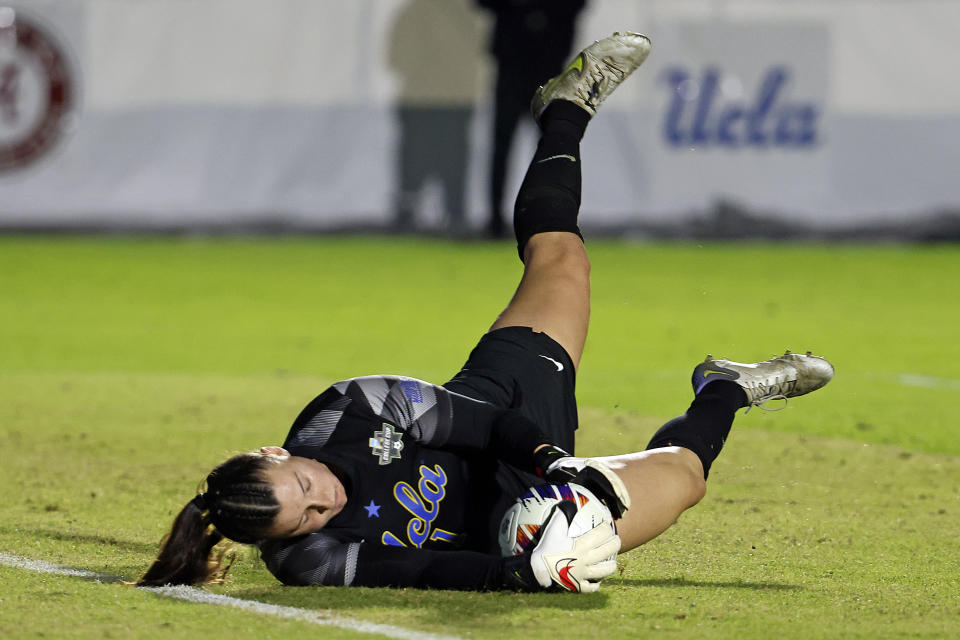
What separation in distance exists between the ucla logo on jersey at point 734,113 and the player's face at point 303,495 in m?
13.8

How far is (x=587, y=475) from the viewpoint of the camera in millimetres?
4352

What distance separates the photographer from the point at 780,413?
28.9ft

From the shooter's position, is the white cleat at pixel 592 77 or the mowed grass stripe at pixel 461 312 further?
the mowed grass stripe at pixel 461 312

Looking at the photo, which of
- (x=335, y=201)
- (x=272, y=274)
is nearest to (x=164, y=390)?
(x=272, y=274)

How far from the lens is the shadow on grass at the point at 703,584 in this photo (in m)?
4.69

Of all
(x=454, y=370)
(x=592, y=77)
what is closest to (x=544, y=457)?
(x=592, y=77)

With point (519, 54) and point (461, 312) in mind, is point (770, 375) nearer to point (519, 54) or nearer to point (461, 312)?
point (461, 312)

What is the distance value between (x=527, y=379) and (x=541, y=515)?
0.84m

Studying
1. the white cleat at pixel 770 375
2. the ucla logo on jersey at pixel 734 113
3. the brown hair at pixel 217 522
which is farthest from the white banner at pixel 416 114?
the brown hair at pixel 217 522

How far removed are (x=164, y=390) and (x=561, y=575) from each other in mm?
5489

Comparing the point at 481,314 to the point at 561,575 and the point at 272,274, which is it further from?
the point at 561,575

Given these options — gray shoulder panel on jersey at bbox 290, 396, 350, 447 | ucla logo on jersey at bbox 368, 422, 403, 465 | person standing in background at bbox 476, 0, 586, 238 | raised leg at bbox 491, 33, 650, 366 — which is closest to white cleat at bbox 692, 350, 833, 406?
raised leg at bbox 491, 33, 650, 366

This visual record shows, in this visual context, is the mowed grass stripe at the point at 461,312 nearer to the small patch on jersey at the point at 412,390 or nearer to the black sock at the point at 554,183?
the black sock at the point at 554,183

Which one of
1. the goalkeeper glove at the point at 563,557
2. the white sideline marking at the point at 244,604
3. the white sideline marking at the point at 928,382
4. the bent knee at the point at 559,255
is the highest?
the bent knee at the point at 559,255
